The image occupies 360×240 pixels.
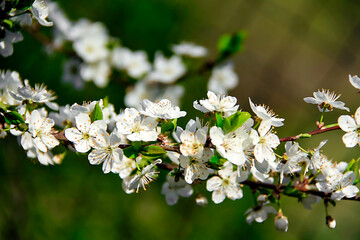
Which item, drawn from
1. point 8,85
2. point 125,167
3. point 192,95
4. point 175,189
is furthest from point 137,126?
point 192,95

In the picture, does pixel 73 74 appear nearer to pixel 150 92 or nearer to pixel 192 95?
pixel 150 92

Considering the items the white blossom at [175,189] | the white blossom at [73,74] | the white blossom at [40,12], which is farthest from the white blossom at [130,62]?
the white blossom at [175,189]

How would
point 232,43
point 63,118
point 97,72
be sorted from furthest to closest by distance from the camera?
point 97,72
point 232,43
point 63,118

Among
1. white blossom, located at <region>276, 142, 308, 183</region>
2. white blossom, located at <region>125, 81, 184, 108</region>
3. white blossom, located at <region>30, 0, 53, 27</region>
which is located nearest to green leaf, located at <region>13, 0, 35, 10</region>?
white blossom, located at <region>30, 0, 53, 27</region>

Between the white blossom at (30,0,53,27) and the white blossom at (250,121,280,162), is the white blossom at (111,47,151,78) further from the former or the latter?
the white blossom at (250,121,280,162)

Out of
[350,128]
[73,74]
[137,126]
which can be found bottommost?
[73,74]

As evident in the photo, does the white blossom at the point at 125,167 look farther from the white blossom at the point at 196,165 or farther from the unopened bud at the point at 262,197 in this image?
the unopened bud at the point at 262,197

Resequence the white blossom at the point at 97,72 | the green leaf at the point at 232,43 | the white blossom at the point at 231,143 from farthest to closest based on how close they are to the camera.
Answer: the white blossom at the point at 97,72
the green leaf at the point at 232,43
the white blossom at the point at 231,143
